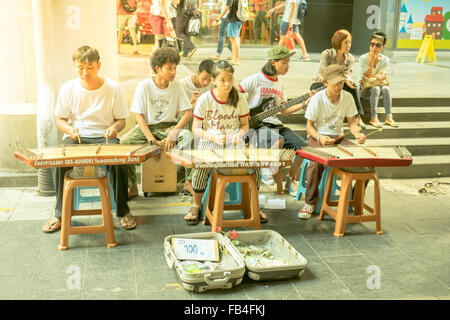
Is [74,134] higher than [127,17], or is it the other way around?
[127,17]

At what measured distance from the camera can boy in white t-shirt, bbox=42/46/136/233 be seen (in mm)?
4438

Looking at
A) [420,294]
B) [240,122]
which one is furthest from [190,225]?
[420,294]

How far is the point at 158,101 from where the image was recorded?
4.84 m

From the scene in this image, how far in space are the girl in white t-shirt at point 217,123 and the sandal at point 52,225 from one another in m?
1.05

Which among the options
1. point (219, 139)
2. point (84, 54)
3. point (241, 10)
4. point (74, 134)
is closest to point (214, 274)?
point (219, 139)

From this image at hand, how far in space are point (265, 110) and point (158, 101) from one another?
3.32ft

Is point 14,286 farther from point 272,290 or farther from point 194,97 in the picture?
point 194,97

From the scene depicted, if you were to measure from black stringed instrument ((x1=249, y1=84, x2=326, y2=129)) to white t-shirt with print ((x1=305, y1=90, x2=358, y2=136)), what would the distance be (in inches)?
10.5

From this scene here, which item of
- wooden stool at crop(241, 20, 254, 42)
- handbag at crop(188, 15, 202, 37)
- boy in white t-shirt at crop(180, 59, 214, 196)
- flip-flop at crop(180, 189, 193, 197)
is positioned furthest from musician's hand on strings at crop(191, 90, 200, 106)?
wooden stool at crop(241, 20, 254, 42)

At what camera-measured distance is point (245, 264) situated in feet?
11.8

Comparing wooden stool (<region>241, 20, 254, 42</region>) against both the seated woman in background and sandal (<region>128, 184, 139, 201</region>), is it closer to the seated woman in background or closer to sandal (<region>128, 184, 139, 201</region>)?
the seated woman in background

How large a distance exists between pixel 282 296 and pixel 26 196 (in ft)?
9.53

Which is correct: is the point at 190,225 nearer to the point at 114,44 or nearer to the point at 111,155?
the point at 111,155

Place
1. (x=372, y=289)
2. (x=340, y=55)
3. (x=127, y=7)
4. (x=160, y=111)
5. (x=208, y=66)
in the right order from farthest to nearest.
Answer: (x=127, y=7), (x=340, y=55), (x=208, y=66), (x=160, y=111), (x=372, y=289)
